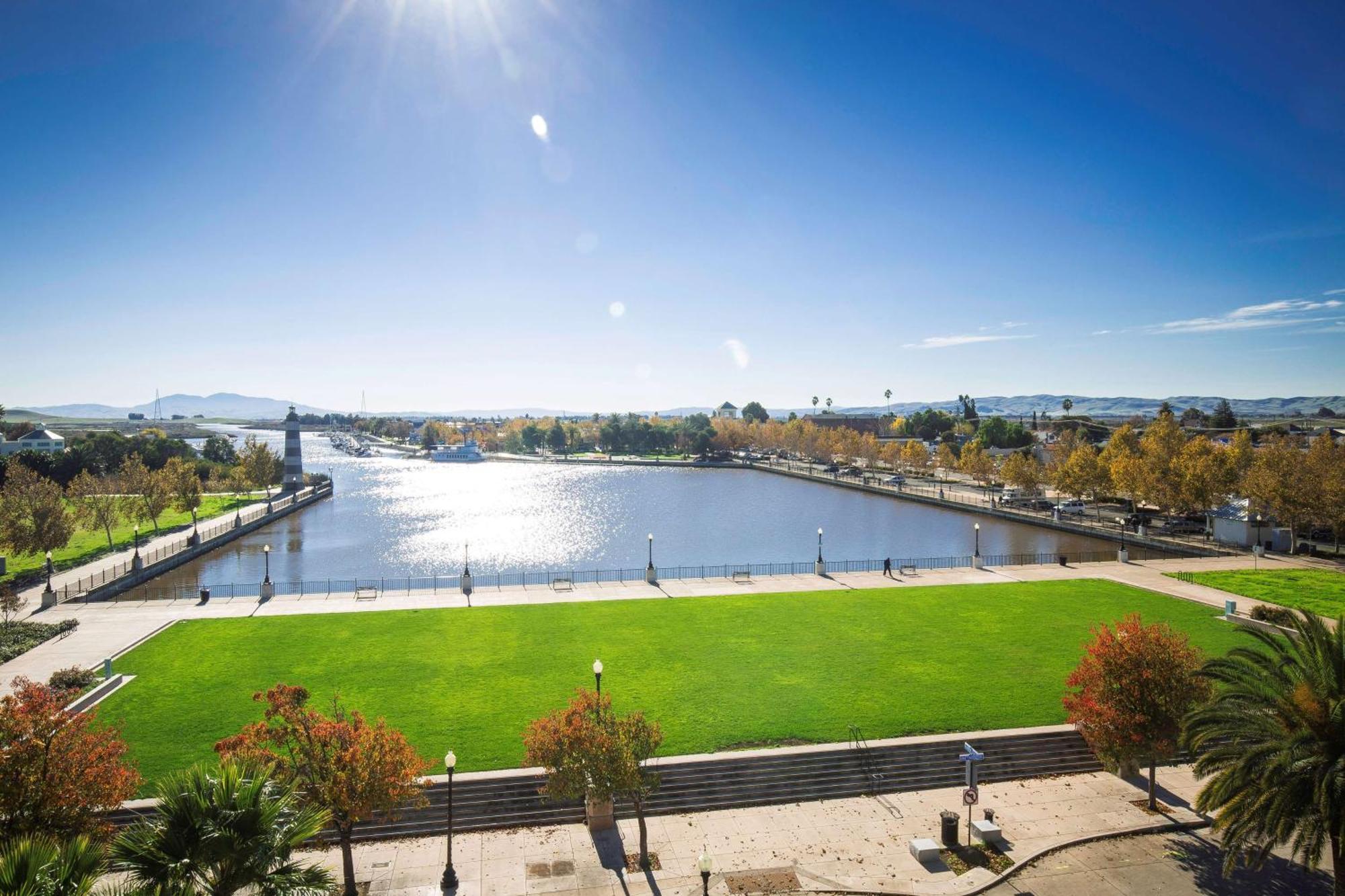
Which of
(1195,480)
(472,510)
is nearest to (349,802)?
(1195,480)

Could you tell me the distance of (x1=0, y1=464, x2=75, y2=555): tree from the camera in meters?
46.8

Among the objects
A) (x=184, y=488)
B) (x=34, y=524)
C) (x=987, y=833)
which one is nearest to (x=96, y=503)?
(x=184, y=488)

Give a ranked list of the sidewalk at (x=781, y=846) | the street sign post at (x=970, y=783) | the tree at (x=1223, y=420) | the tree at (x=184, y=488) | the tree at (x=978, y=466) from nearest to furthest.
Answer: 1. the sidewalk at (x=781, y=846)
2. the street sign post at (x=970, y=783)
3. the tree at (x=184, y=488)
4. the tree at (x=978, y=466)
5. the tree at (x=1223, y=420)

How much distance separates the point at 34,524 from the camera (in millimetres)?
47812

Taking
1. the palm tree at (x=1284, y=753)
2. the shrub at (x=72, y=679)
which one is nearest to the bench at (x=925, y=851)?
the palm tree at (x=1284, y=753)

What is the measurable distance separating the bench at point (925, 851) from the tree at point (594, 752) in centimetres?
639

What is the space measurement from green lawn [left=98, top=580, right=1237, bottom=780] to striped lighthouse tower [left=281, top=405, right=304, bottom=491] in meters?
67.8

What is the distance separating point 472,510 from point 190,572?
1598 inches

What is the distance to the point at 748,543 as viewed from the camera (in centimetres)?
6669

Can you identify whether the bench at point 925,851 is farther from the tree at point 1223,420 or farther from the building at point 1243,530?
the tree at point 1223,420

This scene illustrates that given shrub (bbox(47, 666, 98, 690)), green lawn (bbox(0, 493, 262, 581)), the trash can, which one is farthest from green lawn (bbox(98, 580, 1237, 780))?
green lawn (bbox(0, 493, 262, 581))

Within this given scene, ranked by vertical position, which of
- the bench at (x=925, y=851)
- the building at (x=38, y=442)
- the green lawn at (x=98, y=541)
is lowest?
the green lawn at (x=98, y=541)

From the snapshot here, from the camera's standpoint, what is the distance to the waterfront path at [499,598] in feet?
103

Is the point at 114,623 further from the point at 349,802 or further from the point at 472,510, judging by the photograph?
the point at 472,510
